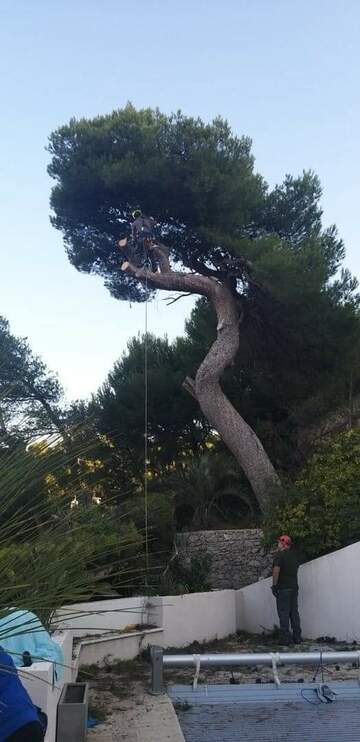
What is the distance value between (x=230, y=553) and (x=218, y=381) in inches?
134

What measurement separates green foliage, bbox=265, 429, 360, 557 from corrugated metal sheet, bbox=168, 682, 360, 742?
3605mm

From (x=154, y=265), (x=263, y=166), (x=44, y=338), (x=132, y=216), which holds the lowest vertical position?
(x=44, y=338)

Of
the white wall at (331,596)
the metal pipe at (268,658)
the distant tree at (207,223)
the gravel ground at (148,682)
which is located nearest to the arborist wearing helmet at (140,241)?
the distant tree at (207,223)

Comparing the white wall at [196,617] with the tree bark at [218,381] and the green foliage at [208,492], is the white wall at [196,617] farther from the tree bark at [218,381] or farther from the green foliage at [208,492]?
the green foliage at [208,492]

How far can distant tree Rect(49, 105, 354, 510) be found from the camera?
1374 centimetres

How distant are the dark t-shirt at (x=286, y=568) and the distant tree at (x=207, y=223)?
188 inches

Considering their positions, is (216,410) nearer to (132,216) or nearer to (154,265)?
(154,265)

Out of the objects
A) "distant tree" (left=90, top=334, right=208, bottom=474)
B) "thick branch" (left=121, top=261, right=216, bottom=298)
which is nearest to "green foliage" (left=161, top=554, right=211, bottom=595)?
"distant tree" (left=90, top=334, right=208, bottom=474)

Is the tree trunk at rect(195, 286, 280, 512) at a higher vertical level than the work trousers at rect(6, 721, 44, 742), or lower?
higher

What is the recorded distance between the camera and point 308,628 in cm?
908

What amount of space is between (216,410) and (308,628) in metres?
5.39

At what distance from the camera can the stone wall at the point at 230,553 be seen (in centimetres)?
1278

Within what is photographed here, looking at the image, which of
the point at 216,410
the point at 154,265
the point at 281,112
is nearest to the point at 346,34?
the point at 281,112

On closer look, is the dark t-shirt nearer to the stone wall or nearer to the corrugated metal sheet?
the corrugated metal sheet
